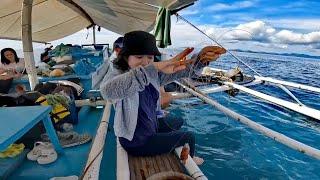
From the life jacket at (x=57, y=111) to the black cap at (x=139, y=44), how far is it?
181cm

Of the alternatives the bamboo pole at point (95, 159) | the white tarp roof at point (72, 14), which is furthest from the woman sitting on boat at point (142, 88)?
the white tarp roof at point (72, 14)

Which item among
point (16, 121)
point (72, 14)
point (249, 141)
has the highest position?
point (72, 14)

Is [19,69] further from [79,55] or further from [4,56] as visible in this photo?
[79,55]

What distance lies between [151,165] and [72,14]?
40.3 feet

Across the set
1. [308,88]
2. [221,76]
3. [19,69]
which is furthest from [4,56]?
[308,88]

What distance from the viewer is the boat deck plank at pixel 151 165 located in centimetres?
275

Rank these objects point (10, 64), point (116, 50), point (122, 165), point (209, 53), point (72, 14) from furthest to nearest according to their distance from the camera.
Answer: point (72, 14) < point (10, 64) < point (116, 50) < point (122, 165) < point (209, 53)

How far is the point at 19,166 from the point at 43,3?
870cm

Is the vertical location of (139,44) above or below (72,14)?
below

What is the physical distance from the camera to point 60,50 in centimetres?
1287

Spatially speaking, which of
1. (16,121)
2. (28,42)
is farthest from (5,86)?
(16,121)

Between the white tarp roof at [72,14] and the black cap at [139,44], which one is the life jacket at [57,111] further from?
the white tarp roof at [72,14]

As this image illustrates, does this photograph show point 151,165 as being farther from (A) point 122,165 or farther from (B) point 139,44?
(B) point 139,44

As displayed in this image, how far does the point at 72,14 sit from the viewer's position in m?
13.6
